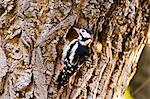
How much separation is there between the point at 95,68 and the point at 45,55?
0.68 ft

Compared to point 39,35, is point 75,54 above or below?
below

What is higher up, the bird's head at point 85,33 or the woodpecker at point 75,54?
the bird's head at point 85,33

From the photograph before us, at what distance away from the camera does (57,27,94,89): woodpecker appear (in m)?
1.41

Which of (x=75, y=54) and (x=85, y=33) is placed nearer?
(x=85, y=33)

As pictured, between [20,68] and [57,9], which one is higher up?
[57,9]

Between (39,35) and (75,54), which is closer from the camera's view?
(39,35)

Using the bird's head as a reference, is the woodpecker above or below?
below

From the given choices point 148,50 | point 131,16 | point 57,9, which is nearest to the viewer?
point 57,9

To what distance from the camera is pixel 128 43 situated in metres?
1.55

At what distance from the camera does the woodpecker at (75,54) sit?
1414 mm

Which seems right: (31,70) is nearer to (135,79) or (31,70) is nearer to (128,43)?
(128,43)

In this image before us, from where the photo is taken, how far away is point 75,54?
1.53m

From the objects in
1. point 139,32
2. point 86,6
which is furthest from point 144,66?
point 86,6

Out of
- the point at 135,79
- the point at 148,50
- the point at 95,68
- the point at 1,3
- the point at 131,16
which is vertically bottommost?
the point at 135,79
